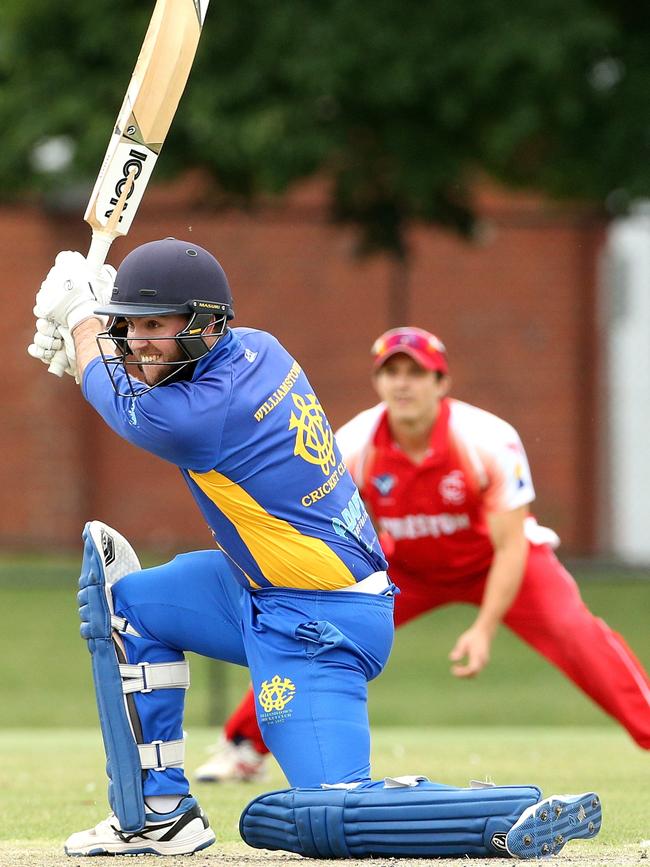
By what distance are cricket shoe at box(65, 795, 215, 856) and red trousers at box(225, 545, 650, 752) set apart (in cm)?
203

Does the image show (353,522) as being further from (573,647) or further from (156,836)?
(573,647)

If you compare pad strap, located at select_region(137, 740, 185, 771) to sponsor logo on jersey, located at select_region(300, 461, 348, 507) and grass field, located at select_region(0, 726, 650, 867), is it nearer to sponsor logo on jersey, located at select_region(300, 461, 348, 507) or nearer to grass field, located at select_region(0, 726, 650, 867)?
grass field, located at select_region(0, 726, 650, 867)

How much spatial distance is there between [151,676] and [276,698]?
40 centimetres

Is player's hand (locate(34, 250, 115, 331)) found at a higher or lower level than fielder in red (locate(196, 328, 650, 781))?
higher

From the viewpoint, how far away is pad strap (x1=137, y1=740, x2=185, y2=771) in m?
4.61

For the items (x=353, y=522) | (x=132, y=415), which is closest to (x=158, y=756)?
(x=353, y=522)

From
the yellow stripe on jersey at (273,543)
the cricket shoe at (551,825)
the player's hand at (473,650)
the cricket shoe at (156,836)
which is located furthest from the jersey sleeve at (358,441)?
the cricket shoe at (551,825)

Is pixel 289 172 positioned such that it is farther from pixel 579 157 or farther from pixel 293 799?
pixel 293 799

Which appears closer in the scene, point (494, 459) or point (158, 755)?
point (158, 755)

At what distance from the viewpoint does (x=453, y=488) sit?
270 inches

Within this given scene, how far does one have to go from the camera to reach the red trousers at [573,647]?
6.53m

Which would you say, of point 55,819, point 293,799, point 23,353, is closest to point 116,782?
point 293,799

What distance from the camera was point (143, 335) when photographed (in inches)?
180

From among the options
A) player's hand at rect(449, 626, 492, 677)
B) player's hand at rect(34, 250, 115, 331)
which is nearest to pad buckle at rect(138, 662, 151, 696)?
player's hand at rect(34, 250, 115, 331)
